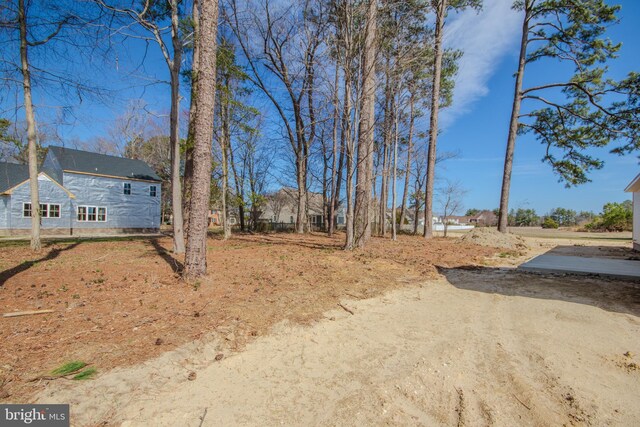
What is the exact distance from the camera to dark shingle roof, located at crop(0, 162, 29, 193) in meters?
17.9

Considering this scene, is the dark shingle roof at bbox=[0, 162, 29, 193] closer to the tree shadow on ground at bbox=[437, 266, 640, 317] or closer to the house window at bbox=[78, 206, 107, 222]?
the house window at bbox=[78, 206, 107, 222]

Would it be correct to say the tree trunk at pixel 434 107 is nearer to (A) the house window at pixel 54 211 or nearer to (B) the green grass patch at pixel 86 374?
(B) the green grass patch at pixel 86 374

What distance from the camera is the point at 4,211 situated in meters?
17.8

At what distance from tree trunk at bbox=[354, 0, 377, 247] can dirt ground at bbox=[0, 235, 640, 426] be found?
3.57 meters

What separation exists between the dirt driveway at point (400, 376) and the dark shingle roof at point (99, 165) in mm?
22925

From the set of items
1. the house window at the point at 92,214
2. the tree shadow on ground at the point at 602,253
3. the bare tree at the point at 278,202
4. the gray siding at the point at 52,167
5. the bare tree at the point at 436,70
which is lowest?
the tree shadow on ground at the point at 602,253

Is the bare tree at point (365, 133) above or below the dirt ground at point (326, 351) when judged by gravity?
above

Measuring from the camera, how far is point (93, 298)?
4.06 meters

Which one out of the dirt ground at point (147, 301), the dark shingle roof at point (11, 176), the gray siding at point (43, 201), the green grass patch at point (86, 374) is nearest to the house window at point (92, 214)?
the gray siding at point (43, 201)

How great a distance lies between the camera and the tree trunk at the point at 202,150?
466cm

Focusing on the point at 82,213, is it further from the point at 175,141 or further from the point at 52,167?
the point at 175,141

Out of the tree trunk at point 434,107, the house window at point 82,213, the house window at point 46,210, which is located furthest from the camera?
the house window at point 82,213

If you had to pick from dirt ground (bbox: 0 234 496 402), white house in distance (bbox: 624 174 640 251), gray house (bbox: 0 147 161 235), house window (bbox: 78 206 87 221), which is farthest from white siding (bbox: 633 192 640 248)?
house window (bbox: 78 206 87 221)

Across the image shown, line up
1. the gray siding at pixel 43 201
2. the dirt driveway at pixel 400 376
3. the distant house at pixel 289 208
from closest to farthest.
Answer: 1. the dirt driveway at pixel 400 376
2. the gray siding at pixel 43 201
3. the distant house at pixel 289 208
